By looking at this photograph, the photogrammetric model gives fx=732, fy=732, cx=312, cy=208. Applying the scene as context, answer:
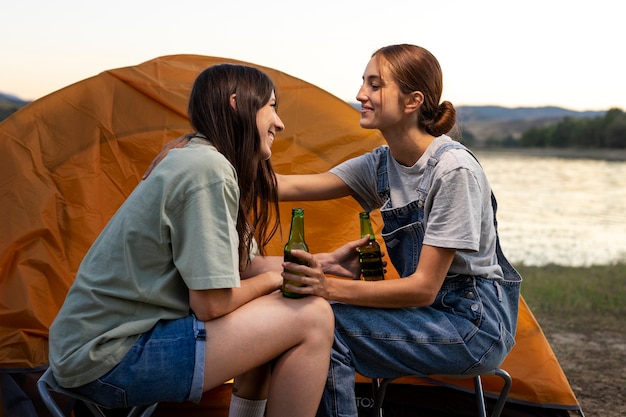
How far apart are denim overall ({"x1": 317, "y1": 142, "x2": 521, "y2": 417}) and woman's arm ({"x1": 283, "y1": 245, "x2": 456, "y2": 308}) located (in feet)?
0.16

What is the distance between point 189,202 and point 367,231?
2.56ft

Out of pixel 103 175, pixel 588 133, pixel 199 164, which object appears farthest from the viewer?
pixel 588 133

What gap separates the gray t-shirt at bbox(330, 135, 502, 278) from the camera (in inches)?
77.9

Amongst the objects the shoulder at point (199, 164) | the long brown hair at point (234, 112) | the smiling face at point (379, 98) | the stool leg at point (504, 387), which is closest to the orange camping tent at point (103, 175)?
the stool leg at point (504, 387)

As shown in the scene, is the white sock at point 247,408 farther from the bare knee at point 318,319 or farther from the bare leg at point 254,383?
the bare knee at point 318,319

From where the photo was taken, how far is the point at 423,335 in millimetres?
2008

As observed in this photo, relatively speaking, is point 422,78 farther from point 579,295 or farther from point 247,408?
point 579,295

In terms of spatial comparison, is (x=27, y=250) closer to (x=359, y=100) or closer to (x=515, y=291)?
(x=359, y=100)

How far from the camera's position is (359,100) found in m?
2.26

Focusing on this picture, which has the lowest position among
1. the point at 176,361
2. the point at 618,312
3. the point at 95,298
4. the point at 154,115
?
the point at 618,312

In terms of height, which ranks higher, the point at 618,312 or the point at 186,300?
the point at 186,300

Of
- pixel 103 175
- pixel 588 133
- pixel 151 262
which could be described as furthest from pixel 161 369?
pixel 588 133

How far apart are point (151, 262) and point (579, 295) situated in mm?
4479

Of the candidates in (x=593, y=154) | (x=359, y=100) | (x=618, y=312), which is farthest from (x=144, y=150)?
(x=593, y=154)
